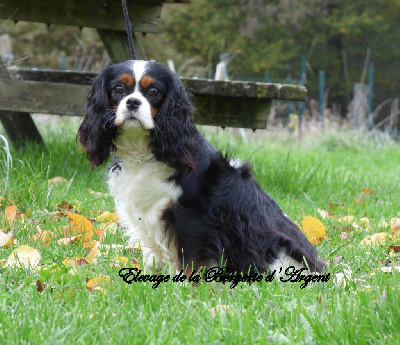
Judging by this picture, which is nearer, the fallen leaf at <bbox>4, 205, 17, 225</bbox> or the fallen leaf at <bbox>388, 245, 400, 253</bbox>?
the fallen leaf at <bbox>388, 245, 400, 253</bbox>

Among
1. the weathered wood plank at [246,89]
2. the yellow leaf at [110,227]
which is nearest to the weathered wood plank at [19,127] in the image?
the weathered wood plank at [246,89]

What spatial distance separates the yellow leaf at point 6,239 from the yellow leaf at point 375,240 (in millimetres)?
1951

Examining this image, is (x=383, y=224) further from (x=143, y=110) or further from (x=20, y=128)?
(x=20, y=128)

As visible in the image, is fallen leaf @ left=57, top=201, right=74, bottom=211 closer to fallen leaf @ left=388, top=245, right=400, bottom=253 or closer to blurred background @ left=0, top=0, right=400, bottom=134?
fallen leaf @ left=388, top=245, right=400, bottom=253

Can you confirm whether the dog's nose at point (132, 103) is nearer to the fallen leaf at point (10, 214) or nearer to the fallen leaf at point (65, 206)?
the fallen leaf at point (10, 214)

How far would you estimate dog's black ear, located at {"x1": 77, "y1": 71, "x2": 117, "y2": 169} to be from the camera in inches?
111

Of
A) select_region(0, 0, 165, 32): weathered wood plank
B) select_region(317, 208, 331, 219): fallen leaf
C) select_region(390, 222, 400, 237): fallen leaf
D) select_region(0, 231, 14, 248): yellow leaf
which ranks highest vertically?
select_region(0, 0, 165, 32): weathered wood plank

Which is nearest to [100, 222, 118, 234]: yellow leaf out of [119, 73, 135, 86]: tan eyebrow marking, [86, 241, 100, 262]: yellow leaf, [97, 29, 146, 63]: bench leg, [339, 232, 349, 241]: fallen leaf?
[86, 241, 100, 262]: yellow leaf

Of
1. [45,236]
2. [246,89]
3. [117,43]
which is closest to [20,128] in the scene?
[117,43]

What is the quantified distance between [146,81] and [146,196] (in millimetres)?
544

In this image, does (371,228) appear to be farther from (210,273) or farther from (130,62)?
(130,62)

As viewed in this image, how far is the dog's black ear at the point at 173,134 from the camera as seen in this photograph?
108 inches

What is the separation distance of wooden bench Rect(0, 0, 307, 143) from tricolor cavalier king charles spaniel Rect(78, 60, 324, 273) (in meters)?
2.10

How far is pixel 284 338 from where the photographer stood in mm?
1902
